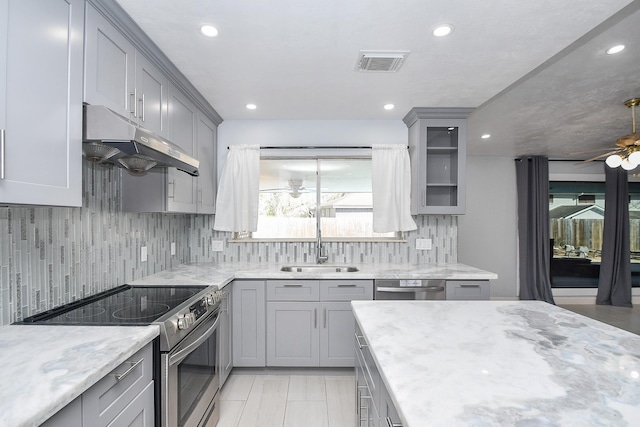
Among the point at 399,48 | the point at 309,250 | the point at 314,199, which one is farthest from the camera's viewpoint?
the point at 314,199

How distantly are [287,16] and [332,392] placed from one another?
2650 mm

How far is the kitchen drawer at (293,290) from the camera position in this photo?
2.84 metres

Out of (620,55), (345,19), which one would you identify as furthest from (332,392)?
(620,55)

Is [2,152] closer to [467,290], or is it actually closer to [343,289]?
[343,289]

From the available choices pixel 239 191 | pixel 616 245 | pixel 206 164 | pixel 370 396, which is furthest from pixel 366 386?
pixel 616 245

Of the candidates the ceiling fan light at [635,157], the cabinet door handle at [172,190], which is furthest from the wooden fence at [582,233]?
the cabinet door handle at [172,190]

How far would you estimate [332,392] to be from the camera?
2.60 meters

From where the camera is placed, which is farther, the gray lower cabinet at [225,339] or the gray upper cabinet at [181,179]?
the gray lower cabinet at [225,339]

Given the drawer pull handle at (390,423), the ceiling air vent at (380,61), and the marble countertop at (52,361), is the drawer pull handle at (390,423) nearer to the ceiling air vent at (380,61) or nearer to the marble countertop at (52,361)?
the marble countertop at (52,361)

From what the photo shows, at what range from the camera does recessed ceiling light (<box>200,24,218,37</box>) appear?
178cm

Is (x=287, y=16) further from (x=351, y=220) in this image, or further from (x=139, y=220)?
(x=351, y=220)

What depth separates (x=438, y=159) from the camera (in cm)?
341

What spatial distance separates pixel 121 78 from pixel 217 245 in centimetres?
202

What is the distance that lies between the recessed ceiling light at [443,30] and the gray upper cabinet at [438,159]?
1.28 meters
